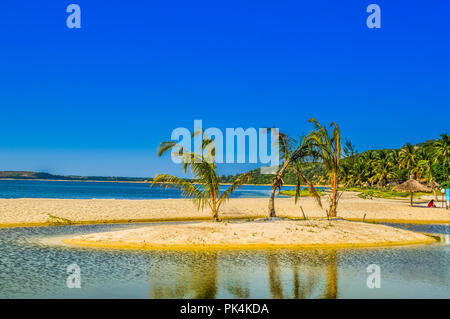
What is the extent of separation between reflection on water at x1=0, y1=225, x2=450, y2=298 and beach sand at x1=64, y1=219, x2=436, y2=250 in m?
1.53

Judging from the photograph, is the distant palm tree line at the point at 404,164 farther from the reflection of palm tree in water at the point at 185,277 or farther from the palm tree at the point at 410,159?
the reflection of palm tree in water at the point at 185,277

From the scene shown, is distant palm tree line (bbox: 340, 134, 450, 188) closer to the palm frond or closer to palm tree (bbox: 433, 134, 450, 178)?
palm tree (bbox: 433, 134, 450, 178)

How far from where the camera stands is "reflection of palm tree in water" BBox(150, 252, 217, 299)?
40.1ft

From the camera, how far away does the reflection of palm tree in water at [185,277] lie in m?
12.2

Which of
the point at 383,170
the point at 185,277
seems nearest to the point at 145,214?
the point at 185,277

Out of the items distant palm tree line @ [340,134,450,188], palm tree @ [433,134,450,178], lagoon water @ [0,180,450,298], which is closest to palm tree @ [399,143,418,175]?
distant palm tree line @ [340,134,450,188]

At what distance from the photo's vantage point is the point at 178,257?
58.5 feet

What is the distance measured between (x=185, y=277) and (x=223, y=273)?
1.42 m

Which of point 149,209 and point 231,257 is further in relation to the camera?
point 149,209

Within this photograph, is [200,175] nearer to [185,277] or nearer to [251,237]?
[251,237]

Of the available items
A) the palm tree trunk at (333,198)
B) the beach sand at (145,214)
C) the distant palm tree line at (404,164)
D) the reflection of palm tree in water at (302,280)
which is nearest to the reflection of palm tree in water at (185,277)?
the reflection of palm tree in water at (302,280)
